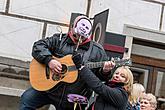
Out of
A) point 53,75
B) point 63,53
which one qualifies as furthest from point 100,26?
point 53,75

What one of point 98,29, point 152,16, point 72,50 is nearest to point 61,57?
point 72,50

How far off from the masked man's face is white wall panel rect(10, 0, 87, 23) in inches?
95.0

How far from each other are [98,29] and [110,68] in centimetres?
243

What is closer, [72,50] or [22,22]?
[72,50]

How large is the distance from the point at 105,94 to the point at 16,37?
2.68 metres

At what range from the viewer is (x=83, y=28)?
3758 millimetres

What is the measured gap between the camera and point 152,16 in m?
6.69

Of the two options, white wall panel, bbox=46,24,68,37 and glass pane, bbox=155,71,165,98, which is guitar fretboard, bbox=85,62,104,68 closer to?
white wall panel, bbox=46,24,68,37

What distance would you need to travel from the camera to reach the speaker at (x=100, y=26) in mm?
5828

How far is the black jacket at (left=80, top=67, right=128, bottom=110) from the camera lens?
3.54 metres

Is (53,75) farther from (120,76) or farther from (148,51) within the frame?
(148,51)

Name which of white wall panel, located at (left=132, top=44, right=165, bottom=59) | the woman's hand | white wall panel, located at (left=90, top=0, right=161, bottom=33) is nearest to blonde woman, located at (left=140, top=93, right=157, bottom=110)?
the woman's hand

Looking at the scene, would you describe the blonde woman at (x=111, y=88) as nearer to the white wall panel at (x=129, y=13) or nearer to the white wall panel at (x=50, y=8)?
the white wall panel at (x=50, y=8)

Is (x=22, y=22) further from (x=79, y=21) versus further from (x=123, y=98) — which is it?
(x=123, y=98)
